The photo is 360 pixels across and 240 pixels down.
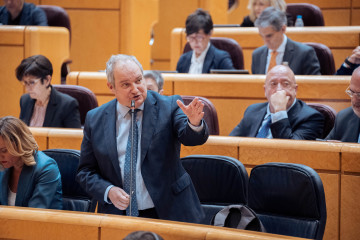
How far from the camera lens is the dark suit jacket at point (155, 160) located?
142cm

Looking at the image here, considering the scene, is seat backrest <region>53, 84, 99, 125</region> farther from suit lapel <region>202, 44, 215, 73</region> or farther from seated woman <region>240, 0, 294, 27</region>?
seated woman <region>240, 0, 294, 27</region>

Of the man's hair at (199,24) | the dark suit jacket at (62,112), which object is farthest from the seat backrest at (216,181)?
the man's hair at (199,24)

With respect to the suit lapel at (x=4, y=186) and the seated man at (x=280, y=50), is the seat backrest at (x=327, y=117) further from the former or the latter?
the suit lapel at (x=4, y=186)

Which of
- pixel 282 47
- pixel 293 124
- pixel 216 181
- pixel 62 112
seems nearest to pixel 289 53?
pixel 282 47

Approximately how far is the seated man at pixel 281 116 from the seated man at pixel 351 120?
0.08 meters

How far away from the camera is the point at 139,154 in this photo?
1.44 meters

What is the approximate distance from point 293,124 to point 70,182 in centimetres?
78

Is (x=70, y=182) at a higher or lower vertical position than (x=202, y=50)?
lower

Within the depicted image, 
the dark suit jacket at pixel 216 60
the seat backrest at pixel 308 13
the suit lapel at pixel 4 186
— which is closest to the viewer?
the suit lapel at pixel 4 186

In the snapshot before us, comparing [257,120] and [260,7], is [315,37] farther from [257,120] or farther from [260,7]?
[257,120]

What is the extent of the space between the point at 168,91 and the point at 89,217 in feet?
4.80

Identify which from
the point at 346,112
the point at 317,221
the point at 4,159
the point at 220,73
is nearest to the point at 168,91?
the point at 220,73

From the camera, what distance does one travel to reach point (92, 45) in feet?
12.7

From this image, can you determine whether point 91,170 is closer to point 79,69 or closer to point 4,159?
point 4,159
